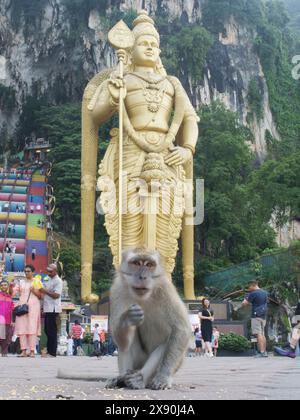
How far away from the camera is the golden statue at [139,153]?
1083 cm

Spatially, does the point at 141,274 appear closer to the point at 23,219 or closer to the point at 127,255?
the point at 127,255

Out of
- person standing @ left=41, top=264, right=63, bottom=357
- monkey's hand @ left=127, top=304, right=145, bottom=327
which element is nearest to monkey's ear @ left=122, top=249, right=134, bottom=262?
monkey's hand @ left=127, top=304, right=145, bottom=327

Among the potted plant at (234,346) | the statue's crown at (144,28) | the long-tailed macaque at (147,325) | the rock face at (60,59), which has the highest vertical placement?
the rock face at (60,59)

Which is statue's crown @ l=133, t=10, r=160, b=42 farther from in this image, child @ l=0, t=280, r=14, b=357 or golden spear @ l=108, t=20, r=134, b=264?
child @ l=0, t=280, r=14, b=357

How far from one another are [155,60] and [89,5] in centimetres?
2757

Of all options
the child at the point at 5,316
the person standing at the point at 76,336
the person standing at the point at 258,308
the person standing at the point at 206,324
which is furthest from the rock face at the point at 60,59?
the person standing at the point at 258,308

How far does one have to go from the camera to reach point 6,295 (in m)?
8.05

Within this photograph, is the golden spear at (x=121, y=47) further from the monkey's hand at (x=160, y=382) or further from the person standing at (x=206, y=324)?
the monkey's hand at (x=160, y=382)

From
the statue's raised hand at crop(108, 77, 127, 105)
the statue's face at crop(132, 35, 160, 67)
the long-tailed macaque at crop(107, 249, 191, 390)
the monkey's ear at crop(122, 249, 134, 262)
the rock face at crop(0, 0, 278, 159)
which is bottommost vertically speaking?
the long-tailed macaque at crop(107, 249, 191, 390)

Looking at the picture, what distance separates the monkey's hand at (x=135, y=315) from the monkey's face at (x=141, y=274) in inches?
2.7

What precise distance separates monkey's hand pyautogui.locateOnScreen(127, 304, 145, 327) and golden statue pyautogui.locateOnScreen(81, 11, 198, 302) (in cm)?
754

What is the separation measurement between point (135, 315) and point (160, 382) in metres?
0.33

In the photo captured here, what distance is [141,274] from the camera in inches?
110

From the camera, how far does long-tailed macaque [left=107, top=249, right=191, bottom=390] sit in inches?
111
